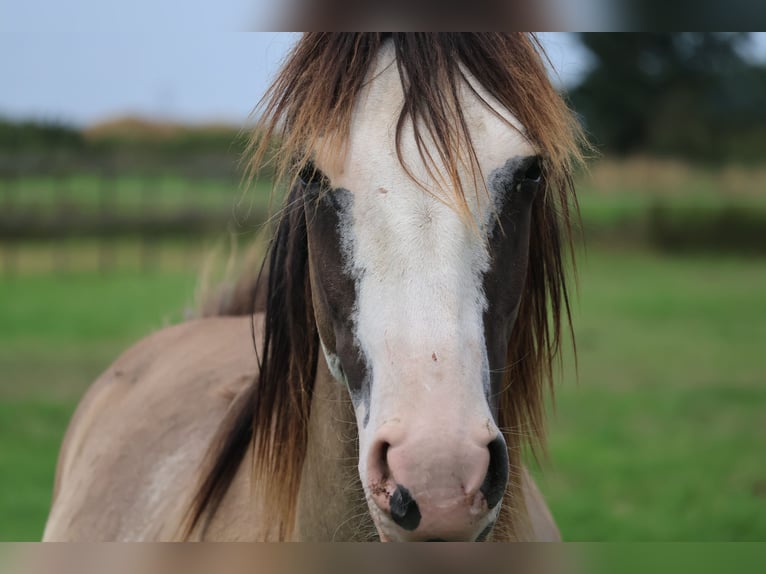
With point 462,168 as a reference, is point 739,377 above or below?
below

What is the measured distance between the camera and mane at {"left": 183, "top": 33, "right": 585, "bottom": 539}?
4.10ft

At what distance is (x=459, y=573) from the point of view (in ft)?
2.80

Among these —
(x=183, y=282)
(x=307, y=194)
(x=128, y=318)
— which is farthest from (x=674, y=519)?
(x=183, y=282)

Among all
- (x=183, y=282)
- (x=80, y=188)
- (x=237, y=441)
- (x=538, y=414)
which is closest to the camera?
(x=538, y=414)

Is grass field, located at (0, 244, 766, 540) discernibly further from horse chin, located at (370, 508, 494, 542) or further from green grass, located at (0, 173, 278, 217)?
green grass, located at (0, 173, 278, 217)

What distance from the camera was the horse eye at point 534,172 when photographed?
130cm

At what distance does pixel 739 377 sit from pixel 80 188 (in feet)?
28.5

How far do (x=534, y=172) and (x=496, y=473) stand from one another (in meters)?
0.50

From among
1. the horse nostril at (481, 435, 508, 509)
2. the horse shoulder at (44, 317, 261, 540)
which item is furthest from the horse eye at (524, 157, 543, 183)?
the horse shoulder at (44, 317, 261, 540)

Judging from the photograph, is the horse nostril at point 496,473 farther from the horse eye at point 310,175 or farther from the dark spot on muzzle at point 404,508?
the horse eye at point 310,175

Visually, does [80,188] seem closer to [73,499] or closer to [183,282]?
[183,282]

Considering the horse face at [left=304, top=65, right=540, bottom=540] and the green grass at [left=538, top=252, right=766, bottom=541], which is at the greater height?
the horse face at [left=304, top=65, right=540, bottom=540]

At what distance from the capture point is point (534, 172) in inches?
52.3

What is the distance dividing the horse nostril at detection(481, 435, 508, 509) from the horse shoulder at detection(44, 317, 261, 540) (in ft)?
3.02
